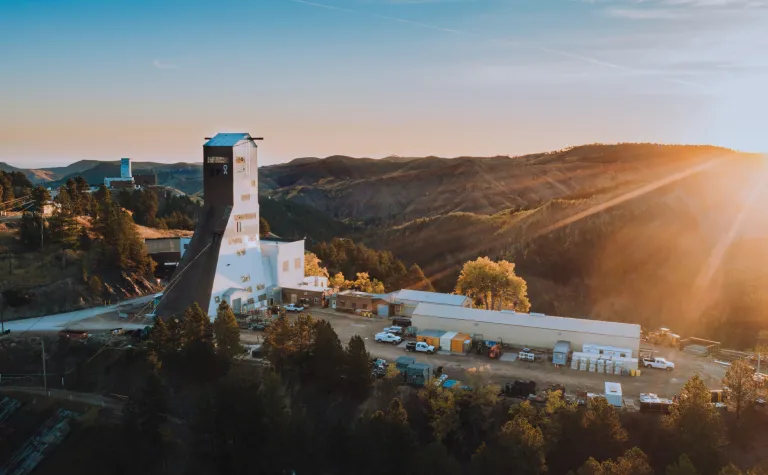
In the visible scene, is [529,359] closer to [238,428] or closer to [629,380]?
[629,380]

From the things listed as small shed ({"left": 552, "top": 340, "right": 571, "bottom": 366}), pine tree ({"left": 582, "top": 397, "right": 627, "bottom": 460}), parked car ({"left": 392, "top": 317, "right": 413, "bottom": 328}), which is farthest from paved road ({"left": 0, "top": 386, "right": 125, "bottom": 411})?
small shed ({"left": 552, "top": 340, "right": 571, "bottom": 366})

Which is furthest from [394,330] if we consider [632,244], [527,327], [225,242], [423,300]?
[632,244]

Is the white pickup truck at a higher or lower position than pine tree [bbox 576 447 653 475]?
higher

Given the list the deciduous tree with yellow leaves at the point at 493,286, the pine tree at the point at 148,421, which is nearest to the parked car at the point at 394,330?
the deciduous tree with yellow leaves at the point at 493,286

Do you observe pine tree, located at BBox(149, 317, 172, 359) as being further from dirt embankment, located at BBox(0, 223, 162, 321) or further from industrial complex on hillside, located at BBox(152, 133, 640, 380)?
dirt embankment, located at BBox(0, 223, 162, 321)

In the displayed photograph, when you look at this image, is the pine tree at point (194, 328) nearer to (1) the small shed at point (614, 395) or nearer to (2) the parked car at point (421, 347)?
(2) the parked car at point (421, 347)
